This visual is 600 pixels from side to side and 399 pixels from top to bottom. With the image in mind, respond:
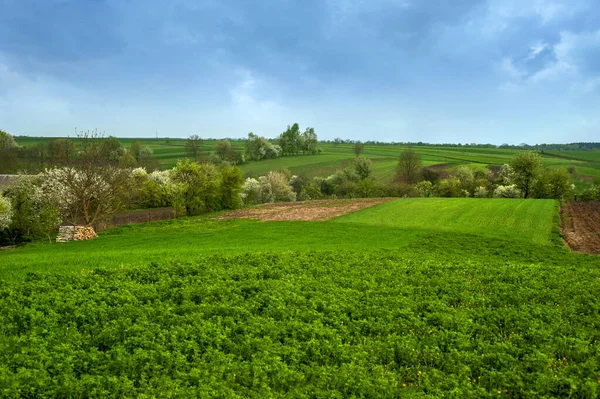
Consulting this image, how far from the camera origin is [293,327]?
11.7 metres

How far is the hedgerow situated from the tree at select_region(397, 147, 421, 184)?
7708 centimetres

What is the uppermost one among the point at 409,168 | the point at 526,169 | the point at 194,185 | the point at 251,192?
the point at 409,168

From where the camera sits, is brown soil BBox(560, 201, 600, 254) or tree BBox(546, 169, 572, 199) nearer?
brown soil BBox(560, 201, 600, 254)

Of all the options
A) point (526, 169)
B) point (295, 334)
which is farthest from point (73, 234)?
point (526, 169)

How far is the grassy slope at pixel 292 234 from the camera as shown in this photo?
20.9 meters

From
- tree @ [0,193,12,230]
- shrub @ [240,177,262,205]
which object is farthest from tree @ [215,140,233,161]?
tree @ [0,193,12,230]

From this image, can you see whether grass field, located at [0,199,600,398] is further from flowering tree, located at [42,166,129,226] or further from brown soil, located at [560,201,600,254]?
flowering tree, located at [42,166,129,226]

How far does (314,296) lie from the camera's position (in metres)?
14.1

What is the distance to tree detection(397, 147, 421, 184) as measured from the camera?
9238 centimetres

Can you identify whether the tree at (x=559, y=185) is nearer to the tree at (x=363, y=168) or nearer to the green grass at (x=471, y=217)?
the green grass at (x=471, y=217)

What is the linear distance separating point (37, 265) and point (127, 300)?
8244mm

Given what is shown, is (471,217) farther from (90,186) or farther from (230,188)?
(90,186)

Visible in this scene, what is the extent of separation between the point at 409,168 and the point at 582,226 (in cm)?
5592

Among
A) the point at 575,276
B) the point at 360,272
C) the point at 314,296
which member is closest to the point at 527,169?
the point at 575,276
